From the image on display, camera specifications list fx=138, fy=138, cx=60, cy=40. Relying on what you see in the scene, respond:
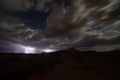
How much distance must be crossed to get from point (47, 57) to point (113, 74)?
8.71 meters

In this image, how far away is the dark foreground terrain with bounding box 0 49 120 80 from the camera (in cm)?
1248

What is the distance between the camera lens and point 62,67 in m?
14.6

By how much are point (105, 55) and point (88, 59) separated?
270 centimetres

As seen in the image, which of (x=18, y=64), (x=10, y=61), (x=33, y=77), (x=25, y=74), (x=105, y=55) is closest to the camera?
(x=33, y=77)

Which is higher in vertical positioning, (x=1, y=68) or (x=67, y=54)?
(x=67, y=54)

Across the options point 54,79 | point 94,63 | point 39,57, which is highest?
point 39,57

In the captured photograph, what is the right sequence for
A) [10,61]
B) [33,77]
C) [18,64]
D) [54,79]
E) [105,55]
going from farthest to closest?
[105,55] → [10,61] → [18,64] → [33,77] → [54,79]

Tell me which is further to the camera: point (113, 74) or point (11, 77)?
point (11, 77)

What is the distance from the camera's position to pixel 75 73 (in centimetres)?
1280

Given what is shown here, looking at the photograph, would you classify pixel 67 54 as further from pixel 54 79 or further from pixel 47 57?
pixel 54 79

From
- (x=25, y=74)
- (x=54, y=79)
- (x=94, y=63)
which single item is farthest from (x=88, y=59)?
(x=25, y=74)

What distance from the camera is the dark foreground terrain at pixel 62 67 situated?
12477 mm

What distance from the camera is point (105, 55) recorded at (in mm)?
17859

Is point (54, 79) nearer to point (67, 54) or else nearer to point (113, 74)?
point (113, 74)
